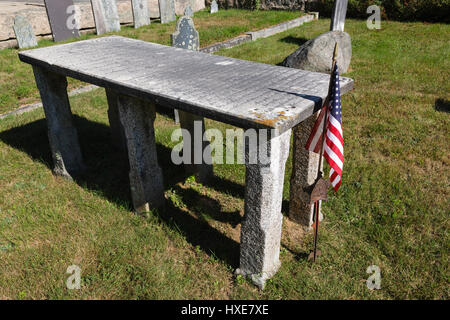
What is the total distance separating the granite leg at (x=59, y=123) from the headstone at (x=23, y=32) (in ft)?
19.0

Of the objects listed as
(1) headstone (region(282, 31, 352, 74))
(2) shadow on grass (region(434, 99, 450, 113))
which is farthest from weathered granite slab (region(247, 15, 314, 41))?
(2) shadow on grass (region(434, 99, 450, 113))

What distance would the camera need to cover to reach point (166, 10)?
41.9ft

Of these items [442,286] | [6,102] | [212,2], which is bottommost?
[442,286]

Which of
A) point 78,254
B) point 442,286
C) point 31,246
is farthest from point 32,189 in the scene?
point 442,286

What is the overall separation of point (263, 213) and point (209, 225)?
4.04 ft

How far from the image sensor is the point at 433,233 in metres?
3.94

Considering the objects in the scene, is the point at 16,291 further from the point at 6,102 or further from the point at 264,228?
the point at 6,102

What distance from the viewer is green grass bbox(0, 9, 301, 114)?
7.77 meters

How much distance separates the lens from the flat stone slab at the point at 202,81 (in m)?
2.82

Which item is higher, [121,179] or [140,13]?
[140,13]

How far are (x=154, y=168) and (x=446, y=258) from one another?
318 cm

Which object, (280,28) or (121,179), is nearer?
(121,179)

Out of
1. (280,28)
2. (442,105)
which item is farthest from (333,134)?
(280,28)

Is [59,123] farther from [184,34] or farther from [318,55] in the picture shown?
[318,55]
